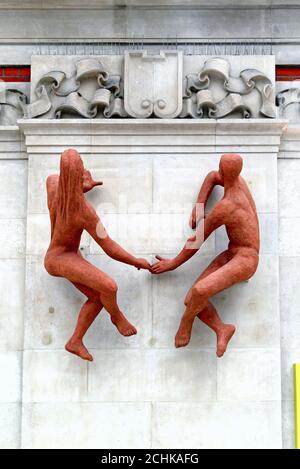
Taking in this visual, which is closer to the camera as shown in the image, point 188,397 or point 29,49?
point 188,397

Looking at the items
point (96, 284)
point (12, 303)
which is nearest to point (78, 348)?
point (96, 284)

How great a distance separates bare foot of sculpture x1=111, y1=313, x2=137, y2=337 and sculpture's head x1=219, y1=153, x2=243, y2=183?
3.75 feet

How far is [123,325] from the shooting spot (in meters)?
6.79

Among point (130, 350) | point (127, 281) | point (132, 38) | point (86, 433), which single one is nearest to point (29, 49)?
point (132, 38)

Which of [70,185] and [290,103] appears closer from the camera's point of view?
[70,185]

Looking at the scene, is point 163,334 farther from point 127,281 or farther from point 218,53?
point 218,53

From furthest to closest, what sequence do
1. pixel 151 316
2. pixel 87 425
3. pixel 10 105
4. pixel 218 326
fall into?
pixel 10 105, pixel 151 316, pixel 87 425, pixel 218 326

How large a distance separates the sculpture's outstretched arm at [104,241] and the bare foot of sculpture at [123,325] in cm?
36

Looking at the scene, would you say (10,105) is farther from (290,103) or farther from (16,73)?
(290,103)

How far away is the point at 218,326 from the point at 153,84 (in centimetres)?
176

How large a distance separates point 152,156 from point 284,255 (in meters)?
1.14

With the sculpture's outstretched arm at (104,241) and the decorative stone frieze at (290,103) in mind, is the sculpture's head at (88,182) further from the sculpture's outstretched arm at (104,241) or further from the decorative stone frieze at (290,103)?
the decorative stone frieze at (290,103)

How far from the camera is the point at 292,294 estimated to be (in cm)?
706

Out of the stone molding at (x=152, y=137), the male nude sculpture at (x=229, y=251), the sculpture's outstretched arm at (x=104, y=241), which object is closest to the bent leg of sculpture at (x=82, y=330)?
the sculpture's outstretched arm at (x=104, y=241)
